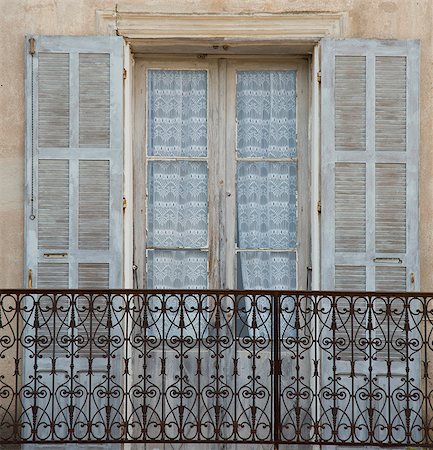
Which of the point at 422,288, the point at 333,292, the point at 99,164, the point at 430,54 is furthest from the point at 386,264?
the point at 99,164

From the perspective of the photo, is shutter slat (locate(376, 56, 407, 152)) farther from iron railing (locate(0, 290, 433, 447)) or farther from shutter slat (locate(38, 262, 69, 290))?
shutter slat (locate(38, 262, 69, 290))

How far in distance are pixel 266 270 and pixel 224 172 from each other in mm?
806

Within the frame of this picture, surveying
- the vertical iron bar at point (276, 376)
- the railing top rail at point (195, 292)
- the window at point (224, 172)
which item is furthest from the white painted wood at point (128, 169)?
the vertical iron bar at point (276, 376)

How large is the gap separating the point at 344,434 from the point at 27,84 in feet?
11.0

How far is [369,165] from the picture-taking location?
7.64 metres

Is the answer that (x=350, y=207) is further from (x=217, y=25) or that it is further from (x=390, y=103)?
(x=217, y=25)

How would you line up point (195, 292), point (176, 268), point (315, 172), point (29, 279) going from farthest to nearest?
1. point (176, 268)
2. point (315, 172)
3. point (29, 279)
4. point (195, 292)

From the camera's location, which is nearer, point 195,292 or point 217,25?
point 195,292

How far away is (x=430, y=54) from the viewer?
7.75 m

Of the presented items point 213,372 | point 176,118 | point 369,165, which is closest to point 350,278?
point 369,165

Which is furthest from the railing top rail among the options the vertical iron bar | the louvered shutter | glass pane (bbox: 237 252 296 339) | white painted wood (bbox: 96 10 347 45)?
white painted wood (bbox: 96 10 347 45)

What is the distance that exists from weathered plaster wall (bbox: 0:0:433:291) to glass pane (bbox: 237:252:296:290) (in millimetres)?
991

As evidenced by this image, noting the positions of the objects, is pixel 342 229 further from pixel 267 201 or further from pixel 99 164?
Result: pixel 99 164

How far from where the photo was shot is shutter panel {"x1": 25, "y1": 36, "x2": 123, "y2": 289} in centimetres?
757
